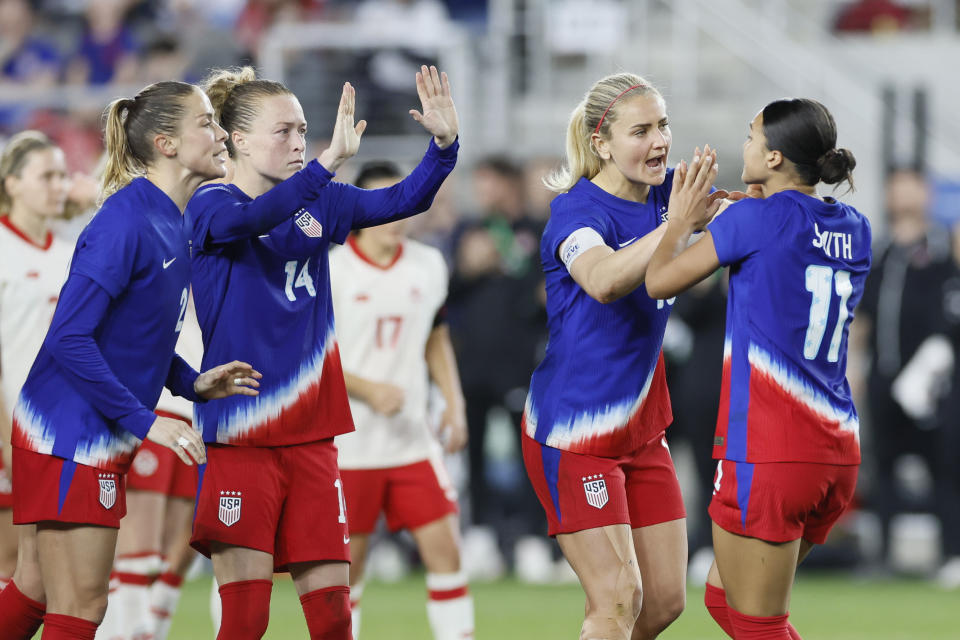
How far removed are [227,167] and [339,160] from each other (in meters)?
0.68

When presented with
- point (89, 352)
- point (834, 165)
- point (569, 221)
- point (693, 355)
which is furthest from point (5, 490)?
point (693, 355)

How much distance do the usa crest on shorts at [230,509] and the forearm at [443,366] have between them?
232cm

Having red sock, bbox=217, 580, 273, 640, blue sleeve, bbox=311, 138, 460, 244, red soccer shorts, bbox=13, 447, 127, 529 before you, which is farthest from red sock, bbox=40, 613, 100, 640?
blue sleeve, bbox=311, 138, 460, 244

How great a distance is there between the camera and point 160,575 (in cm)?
693

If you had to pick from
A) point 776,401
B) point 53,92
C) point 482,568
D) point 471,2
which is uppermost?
point 471,2

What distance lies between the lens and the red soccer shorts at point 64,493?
479cm

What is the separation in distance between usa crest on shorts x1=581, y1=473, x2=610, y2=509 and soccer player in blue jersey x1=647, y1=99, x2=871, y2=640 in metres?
0.42

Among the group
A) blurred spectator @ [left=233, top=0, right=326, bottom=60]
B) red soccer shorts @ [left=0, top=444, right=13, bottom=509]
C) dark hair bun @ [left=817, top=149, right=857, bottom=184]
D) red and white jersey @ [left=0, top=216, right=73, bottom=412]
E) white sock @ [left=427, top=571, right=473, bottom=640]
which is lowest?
white sock @ [left=427, top=571, right=473, bottom=640]

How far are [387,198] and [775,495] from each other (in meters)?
1.72

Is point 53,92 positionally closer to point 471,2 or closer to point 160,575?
point 471,2

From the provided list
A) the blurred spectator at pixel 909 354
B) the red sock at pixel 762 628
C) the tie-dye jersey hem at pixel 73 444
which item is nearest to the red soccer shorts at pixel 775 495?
the red sock at pixel 762 628

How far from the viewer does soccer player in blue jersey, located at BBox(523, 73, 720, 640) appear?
5055 millimetres

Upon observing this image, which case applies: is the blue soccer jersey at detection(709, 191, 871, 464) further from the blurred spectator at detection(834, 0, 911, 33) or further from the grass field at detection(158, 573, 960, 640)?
the blurred spectator at detection(834, 0, 911, 33)

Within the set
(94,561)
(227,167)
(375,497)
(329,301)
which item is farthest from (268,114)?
(375,497)
